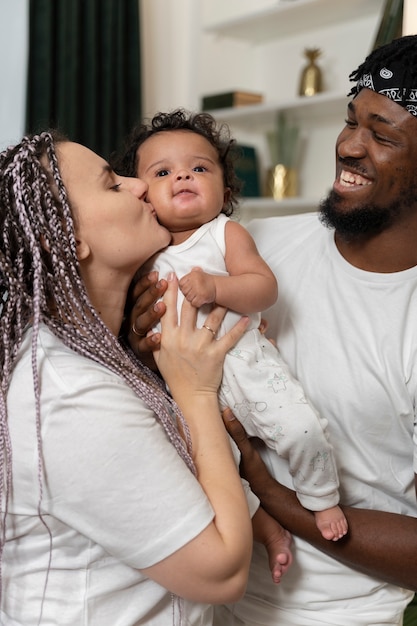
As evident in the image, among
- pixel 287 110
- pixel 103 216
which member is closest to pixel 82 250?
pixel 103 216

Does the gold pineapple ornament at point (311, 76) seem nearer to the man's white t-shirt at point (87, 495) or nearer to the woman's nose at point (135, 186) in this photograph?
the woman's nose at point (135, 186)

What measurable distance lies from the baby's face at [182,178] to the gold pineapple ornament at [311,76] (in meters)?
2.13

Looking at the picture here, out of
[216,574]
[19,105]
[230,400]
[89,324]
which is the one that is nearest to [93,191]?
[89,324]

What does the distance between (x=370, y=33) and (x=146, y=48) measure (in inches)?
44.1

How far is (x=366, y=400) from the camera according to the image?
1.54 metres

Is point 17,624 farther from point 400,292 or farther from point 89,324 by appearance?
point 400,292

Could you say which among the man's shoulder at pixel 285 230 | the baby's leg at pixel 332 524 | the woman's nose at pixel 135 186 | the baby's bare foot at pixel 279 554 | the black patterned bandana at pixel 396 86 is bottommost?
the baby's bare foot at pixel 279 554

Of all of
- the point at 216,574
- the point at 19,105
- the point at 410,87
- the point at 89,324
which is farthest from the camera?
the point at 19,105

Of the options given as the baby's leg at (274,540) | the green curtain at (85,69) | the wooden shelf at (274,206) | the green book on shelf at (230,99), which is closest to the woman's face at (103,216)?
the baby's leg at (274,540)

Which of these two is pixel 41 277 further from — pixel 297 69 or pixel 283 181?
pixel 297 69

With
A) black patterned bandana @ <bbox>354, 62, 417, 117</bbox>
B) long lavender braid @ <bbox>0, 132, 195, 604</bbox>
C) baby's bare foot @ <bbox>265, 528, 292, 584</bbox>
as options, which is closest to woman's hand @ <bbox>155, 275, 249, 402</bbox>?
long lavender braid @ <bbox>0, 132, 195, 604</bbox>

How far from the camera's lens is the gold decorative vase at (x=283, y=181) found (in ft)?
12.3

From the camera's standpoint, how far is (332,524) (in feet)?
A: 4.83

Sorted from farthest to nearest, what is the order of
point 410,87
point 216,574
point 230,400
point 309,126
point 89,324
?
point 309,126 < point 410,87 < point 230,400 < point 89,324 < point 216,574
